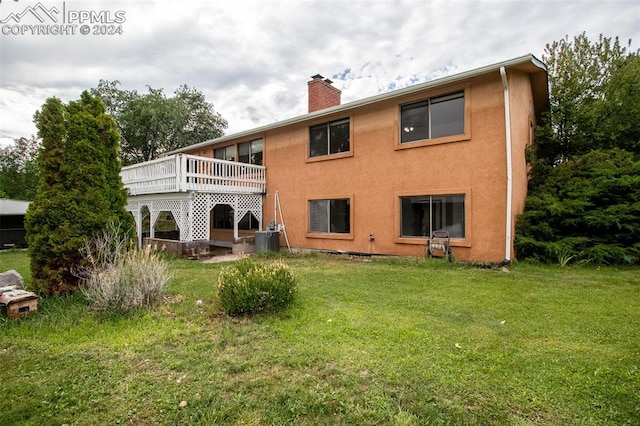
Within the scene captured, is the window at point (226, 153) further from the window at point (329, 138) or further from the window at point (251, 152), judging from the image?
the window at point (329, 138)

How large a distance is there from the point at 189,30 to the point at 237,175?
491cm

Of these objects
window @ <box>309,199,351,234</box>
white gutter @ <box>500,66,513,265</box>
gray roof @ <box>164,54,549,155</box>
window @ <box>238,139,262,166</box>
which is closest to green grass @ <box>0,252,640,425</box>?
white gutter @ <box>500,66,513,265</box>

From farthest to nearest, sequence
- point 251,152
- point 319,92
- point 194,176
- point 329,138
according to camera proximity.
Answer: point 251,152 → point 319,92 → point 329,138 → point 194,176

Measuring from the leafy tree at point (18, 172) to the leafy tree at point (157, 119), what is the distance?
23.6ft

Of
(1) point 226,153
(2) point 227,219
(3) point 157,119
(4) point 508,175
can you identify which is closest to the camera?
(4) point 508,175

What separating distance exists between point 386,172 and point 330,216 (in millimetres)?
2497

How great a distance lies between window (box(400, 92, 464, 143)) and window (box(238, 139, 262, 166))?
644 cm

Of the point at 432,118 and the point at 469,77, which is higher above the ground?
the point at 469,77

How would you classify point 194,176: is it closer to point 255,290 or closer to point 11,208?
point 255,290

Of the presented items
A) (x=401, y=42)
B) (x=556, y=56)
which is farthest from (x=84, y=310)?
(x=556, y=56)

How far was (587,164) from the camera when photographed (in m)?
9.20

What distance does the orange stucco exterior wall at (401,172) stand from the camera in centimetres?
791

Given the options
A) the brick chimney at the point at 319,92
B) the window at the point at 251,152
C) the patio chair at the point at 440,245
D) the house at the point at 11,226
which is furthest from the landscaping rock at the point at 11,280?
the house at the point at 11,226

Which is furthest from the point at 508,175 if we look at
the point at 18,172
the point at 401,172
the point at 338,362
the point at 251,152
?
the point at 18,172
